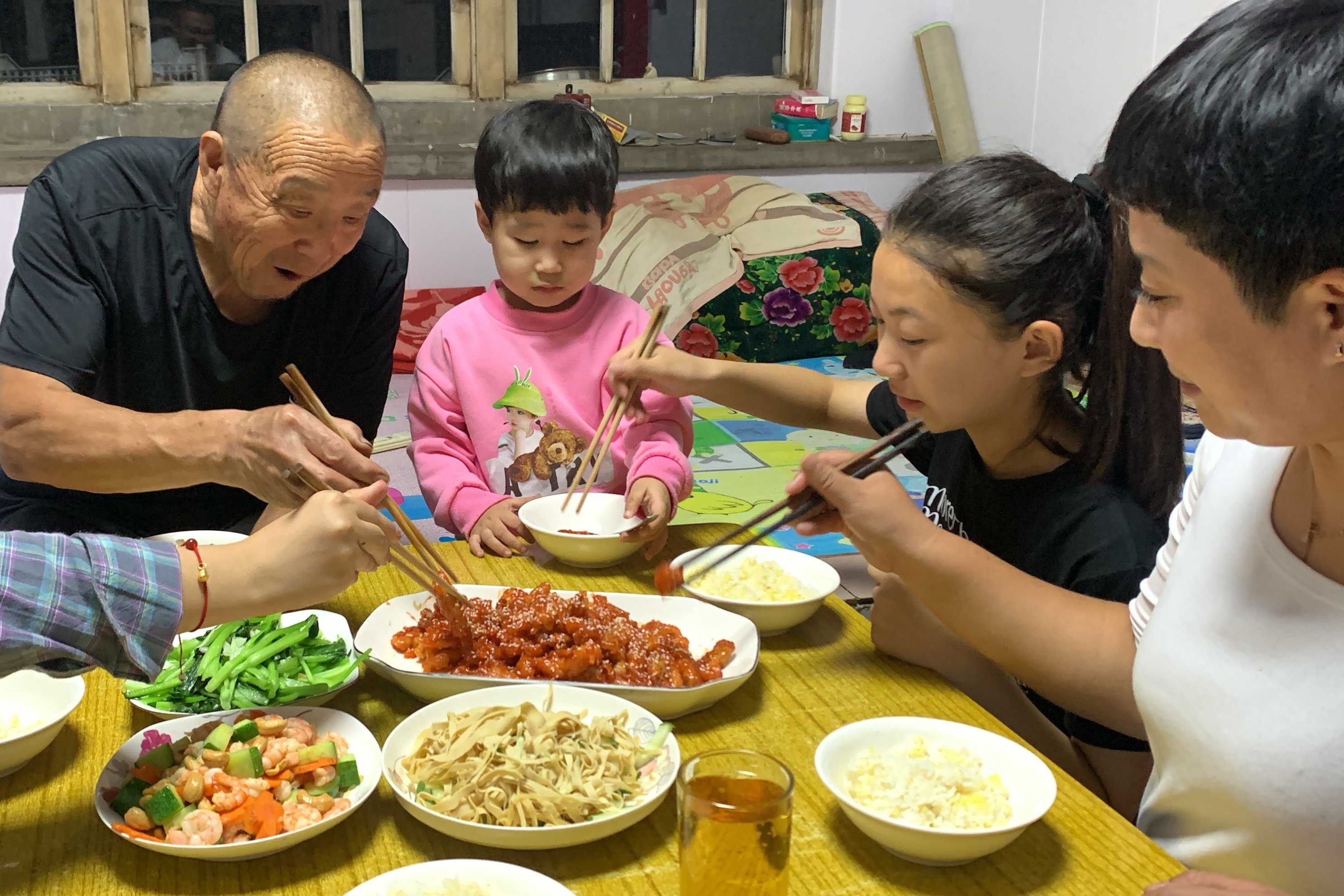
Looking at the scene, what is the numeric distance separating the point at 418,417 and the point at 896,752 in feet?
4.49

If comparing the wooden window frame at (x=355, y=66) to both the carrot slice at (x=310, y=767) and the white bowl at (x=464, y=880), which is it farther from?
the white bowl at (x=464, y=880)

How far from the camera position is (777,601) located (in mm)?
1676

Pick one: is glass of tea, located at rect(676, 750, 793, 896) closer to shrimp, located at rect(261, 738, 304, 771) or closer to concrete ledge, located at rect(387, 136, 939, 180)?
shrimp, located at rect(261, 738, 304, 771)

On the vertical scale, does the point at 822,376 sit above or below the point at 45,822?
above

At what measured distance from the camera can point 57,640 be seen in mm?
1106

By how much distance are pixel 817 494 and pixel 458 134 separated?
3.64 meters

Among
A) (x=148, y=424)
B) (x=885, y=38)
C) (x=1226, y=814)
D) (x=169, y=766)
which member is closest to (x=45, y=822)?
(x=169, y=766)

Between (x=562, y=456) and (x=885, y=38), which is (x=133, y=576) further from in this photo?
(x=885, y=38)

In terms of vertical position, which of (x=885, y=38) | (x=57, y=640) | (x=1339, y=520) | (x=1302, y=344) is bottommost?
(x=57, y=640)

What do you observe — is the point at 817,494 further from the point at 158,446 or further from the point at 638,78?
the point at 638,78

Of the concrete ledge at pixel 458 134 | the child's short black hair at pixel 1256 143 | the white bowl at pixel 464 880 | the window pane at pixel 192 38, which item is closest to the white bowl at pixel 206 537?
the white bowl at pixel 464 880

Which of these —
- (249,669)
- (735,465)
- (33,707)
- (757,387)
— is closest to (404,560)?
(249,669)

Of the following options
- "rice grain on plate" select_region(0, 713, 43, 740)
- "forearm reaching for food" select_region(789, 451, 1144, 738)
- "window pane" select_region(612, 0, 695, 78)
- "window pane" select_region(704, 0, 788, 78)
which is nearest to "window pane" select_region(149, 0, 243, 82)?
"window pane" select_region(612, 0, 695, 78)

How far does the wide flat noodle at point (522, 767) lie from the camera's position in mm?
1136
